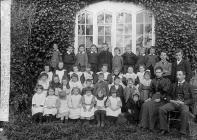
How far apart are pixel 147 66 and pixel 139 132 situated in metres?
3.03

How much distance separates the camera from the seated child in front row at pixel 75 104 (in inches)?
365

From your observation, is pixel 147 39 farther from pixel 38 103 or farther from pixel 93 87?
pixel 38 103

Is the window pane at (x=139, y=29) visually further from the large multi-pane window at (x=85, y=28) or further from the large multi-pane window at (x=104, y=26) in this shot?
the large multi-pane window at (x=85, y=28)

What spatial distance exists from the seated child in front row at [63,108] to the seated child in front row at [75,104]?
104 mm

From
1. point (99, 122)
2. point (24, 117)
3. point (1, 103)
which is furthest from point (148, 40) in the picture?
point (1, 103)

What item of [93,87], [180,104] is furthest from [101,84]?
[180,104]

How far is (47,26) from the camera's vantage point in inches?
473

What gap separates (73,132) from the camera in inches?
324

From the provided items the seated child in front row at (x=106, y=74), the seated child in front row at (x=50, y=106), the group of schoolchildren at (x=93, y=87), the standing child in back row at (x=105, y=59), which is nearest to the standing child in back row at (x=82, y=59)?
the group of schoolchildren at (x=93, y=87)

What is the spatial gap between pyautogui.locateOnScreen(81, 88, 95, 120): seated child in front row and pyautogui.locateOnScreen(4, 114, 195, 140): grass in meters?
0.34

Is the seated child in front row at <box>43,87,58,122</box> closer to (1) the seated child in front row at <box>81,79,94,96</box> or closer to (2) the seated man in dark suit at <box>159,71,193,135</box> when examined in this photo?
(1) the seated child in front row at <box>81,79,94,96</box>

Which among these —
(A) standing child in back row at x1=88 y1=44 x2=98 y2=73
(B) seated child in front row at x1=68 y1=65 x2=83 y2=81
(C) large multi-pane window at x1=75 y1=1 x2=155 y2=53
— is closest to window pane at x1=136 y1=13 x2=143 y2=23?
(C) large multi-pane window at x1=75 y1=1 x2=155 y2=53

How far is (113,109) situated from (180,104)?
1750 millimetres

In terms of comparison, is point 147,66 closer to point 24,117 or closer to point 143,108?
point 143,108
